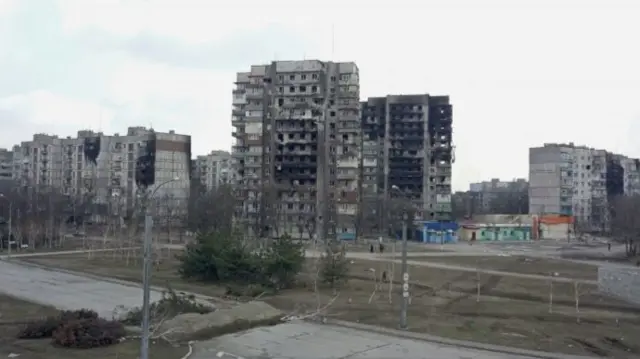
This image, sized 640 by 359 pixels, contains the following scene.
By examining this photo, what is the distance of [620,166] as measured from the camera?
14638cm

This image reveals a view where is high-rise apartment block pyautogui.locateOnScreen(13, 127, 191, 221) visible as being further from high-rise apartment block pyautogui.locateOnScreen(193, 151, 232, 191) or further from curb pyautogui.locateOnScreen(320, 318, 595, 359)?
curb pyautogui.locateOnScreen(320, 318, 595, 359)

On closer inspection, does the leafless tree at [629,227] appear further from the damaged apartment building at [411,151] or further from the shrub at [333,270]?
the shrub at [333,270]

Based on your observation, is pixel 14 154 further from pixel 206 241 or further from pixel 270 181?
pixel 206 241

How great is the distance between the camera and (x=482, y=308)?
107ft

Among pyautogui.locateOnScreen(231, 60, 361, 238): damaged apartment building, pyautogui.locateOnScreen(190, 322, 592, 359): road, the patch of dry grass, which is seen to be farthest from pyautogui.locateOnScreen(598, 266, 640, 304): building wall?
pyautogui.locateOnScreen(231, 60, 361, 238): damaged apartment building

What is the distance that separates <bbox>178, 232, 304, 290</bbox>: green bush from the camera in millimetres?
38531

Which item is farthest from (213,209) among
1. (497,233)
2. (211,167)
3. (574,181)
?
(574,181)

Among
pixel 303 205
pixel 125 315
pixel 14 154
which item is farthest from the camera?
pixel 14 154

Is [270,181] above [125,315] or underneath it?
above

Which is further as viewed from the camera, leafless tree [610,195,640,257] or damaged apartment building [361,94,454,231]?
damaged apartment building [361,94,454,231]

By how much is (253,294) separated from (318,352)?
1414 centimetres

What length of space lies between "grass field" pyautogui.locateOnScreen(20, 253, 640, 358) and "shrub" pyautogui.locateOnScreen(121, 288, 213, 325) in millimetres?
5214

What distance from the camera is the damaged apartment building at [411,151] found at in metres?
116

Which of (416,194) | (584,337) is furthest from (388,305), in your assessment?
(416,194)
